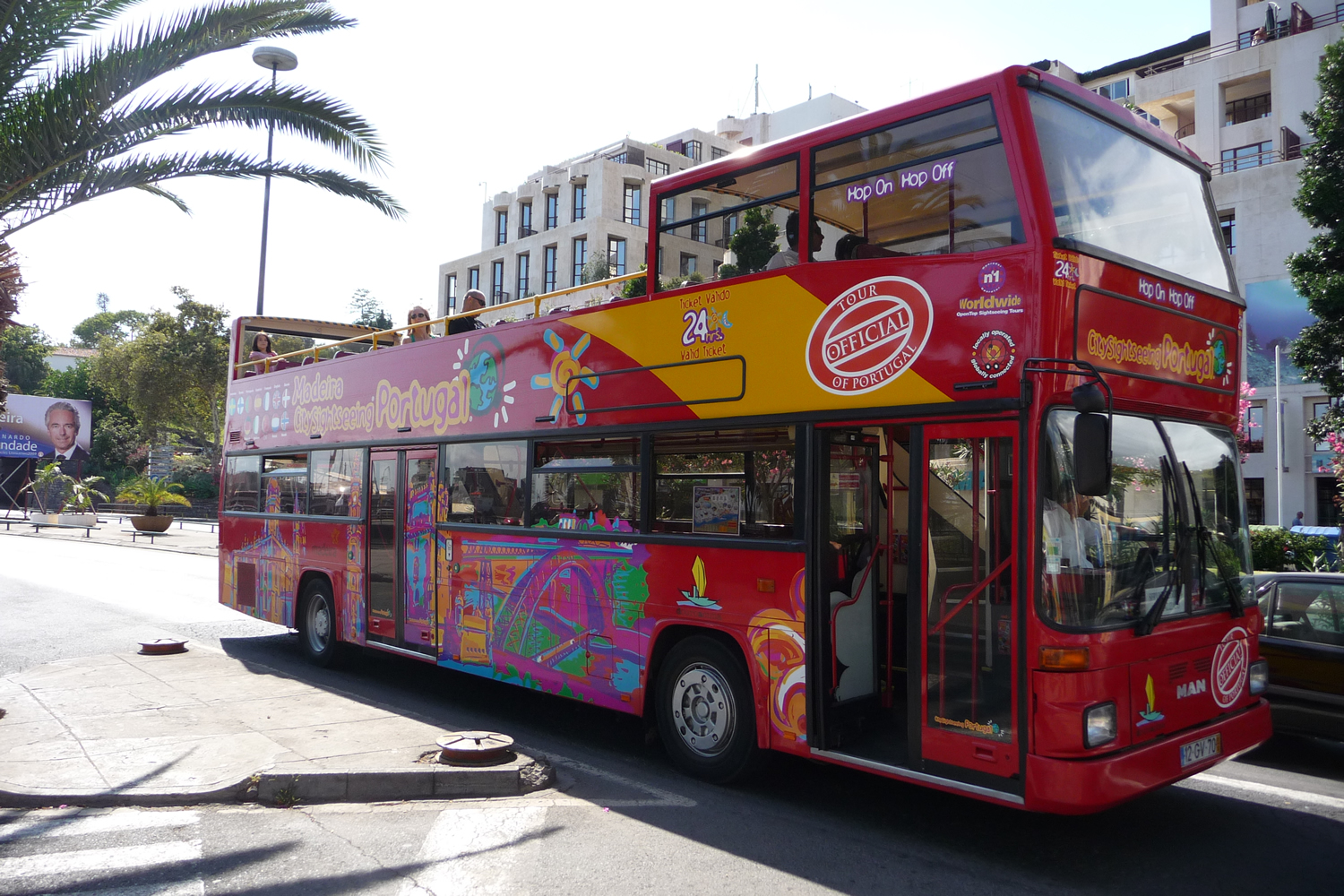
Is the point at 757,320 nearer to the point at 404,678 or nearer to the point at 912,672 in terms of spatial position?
the point at 912,672

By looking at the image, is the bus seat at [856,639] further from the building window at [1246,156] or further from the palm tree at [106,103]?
the building window at [1246,156]

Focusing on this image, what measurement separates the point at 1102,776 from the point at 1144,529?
1379 mm

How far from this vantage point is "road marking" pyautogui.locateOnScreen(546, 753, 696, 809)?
249 inches

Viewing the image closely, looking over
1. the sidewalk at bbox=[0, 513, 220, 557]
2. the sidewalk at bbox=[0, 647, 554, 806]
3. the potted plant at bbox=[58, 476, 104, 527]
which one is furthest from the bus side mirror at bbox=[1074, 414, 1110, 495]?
the potted plant at bbox=[58, 476, 104, 527]

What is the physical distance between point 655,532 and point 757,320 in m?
1.74

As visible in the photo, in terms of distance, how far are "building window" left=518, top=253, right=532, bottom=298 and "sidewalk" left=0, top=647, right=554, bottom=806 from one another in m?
54.8

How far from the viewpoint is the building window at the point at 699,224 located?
22.8 ft

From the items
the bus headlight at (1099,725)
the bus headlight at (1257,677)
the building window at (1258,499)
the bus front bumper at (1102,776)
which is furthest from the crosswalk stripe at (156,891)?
the building window at (1258,499)

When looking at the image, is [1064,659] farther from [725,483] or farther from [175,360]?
[175,360]

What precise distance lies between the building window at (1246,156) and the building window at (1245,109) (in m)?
1.45

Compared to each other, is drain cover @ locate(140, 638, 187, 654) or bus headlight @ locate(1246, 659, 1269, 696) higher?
bus headlight @ locate(1246, 659, 1269, 696)

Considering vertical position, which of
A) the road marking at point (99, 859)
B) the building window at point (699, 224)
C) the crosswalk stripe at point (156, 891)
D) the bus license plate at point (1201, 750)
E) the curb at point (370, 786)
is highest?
the building window at point (699, 224)

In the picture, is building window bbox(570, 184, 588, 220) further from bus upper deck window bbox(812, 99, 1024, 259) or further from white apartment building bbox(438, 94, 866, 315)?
bus upper deck window bbox(812, 99, 1024, 259)

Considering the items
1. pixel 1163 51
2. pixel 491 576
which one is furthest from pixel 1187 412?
pixel 1163 51
